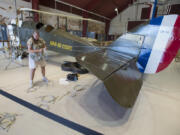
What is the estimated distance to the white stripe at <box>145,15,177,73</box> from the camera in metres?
2.19

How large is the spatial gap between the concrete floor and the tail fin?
955 millimetres

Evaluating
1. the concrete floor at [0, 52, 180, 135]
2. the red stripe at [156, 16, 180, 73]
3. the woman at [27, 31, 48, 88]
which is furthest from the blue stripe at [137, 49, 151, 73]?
the woman at [27, 31, 48, 88]

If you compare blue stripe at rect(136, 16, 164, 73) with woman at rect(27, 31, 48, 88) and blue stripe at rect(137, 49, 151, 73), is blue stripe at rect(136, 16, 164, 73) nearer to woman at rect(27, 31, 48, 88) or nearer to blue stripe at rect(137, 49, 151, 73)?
blue stripe at rect(137, 49, 151, 73)

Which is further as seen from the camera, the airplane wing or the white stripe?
the white stripe

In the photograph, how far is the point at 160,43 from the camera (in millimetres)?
2443

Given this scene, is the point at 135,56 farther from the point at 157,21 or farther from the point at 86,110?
the point at 86,110

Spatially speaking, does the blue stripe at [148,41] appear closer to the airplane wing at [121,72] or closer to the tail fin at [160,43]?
the tail fin at [160,43]

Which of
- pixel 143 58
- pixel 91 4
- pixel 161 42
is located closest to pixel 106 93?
pixel 143 58


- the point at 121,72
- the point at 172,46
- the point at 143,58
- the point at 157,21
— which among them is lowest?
the point at 121,72

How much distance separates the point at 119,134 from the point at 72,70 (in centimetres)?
313

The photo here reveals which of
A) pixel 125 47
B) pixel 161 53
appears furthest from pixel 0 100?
pixel 161 53

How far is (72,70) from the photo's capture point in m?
4.45

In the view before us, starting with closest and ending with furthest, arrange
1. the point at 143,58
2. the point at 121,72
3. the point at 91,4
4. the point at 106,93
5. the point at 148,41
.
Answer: the point at 121,72 < the point at 148,41 < the point at 143,58 < the point at 106,93 < the point at 91,4

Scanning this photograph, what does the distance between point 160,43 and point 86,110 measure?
7.32ft
